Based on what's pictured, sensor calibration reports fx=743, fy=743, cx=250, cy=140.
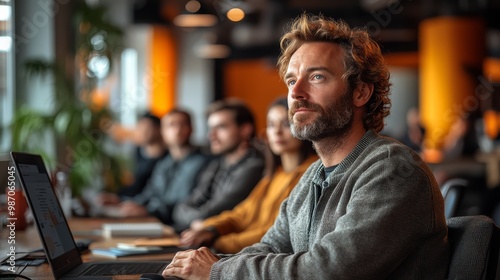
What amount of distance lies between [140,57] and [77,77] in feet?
22.0

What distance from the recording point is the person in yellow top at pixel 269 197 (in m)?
3.24

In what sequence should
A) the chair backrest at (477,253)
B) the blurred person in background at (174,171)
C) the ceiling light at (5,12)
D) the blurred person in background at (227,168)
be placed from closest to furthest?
1. the chair backrest at (477,253)
2. the blurred person in background at (227,168)
3. the blurred person in background at (174,171)
4. the ceiling light at (5,12)

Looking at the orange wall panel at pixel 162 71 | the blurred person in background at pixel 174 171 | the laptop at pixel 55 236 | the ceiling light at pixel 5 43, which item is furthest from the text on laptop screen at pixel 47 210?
the orange wall panel at pixel 162 71

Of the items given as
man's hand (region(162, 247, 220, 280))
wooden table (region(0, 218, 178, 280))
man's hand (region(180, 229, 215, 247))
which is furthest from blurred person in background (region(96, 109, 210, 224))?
man's hand (region(162, 247, 220, 280))

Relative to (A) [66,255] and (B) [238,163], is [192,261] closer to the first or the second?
(A) [66,255]

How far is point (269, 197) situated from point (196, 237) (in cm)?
50

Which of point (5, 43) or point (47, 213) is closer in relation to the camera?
point (47, 213)

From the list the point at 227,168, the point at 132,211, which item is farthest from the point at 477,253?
the point at 132,211

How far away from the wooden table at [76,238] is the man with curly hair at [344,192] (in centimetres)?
43

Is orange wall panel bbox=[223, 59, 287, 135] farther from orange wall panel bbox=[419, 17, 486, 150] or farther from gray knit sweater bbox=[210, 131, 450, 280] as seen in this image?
gray knit sweater bbox=[210, 131, 450, 280]

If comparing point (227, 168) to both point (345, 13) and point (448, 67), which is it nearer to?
point (448, 67)

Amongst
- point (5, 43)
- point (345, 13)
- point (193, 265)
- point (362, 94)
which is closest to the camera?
point (193, 265)

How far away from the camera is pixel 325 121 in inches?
76.2

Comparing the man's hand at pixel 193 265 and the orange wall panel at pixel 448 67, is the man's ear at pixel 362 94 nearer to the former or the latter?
the man's hand at pixel 193 265
